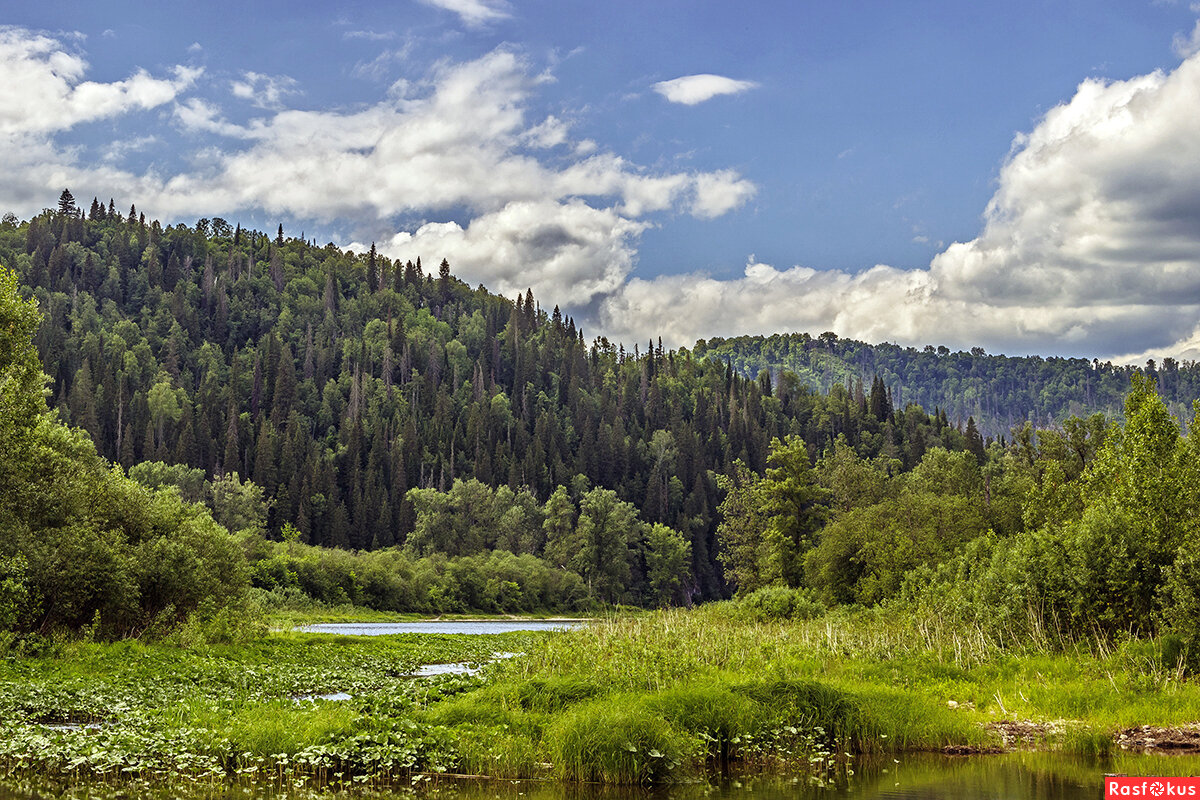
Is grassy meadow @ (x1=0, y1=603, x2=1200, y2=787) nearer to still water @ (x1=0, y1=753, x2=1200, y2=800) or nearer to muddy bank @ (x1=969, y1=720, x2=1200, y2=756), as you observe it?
muddy bank @ (x1=969, y1=720, x2=1200, y2=756)

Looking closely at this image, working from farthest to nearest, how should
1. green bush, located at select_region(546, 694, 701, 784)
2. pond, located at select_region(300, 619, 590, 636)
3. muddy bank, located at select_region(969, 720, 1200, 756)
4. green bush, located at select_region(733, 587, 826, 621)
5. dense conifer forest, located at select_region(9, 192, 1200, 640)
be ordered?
1. pond, located at select_region(300, 619, 590, 636)
2. green bush, located at select_region(733, 587, 826, 621)
3. dense conifer forest, located at select_region(9, 192, 1200, 640)
4. muddy bank, located at select_region(969, 720, 1200, 756)
5. green bush, located at select_region(546, 694, 701, 784)

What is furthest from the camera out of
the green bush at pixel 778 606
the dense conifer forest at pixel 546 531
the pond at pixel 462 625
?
the pond at pixel 462 625

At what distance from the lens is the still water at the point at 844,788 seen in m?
19.3

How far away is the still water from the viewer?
19.3 m

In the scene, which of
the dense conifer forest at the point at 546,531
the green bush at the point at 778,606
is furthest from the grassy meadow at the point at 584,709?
the green bush at the point at 778,606

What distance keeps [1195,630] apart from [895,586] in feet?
122

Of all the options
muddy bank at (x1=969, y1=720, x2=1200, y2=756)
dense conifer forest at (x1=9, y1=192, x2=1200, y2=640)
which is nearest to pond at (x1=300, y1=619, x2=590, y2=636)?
dense conifer forest at (x1=9, y1=192, x2=1200, y2=640)

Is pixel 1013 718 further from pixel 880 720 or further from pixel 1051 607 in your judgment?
pixel 1051 607

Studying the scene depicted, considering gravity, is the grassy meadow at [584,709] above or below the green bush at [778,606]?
above

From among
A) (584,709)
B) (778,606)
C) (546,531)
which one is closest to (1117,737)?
(584,709)

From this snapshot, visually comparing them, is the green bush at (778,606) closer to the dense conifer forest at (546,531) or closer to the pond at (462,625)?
the dense conifer forest at (546,531)

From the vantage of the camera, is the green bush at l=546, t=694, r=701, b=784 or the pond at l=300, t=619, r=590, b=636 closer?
the green bush at l=546, t=694, r=701, b=784

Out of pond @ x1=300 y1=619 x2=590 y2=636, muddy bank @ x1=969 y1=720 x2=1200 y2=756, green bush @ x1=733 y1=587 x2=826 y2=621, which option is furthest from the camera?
pond @ x1=300 y1=619 x2=590 y2=636

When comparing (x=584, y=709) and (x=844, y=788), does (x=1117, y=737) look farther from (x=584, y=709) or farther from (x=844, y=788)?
(x=584, y=709)
